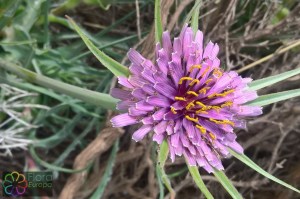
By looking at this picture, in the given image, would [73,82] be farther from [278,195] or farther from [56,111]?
[278,195]

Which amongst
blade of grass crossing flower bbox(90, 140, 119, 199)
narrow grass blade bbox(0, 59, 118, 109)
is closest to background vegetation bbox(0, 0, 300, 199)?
blade of grass crossing flower bbox(90, 140, 119, 199)

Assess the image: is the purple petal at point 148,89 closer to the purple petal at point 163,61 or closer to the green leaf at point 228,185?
the purple petal at point 163,61

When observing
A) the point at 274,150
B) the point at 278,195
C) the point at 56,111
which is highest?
the point at 56,111

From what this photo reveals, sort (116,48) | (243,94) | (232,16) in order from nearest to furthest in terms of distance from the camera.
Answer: (243,94)
(232,16)
(116,48)

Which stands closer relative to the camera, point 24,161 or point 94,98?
point 94,98

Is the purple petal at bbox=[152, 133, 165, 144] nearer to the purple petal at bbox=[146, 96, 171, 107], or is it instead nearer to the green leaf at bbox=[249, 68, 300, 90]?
the purple petal at bbox=[146, 96, 171, 107]

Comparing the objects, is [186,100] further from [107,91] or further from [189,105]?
[107,91]

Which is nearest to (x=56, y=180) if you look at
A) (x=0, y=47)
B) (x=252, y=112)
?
(x=0, y=47)
